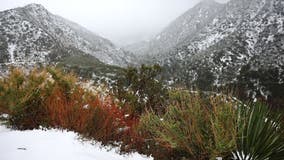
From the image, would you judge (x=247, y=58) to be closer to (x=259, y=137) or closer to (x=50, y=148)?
(x=259, y=137)

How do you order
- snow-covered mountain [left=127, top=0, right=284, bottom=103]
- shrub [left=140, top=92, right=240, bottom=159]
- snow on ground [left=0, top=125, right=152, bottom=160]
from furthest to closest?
snow-covered mountain [left=127, top=0, right=284, bottom=103] < snow on ground [left=0, top=125, right=152, bottom=160] < shrub [left=140, top=92, right=240, bottom=159]

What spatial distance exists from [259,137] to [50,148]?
247 centimetres

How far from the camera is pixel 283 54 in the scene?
466 feet

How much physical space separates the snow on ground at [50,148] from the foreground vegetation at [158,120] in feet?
1.10

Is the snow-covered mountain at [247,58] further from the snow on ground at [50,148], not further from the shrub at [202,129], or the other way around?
the shrub at [202,129]

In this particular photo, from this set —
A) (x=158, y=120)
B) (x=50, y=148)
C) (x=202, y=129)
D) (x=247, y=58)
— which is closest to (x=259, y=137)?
(x=202, y=129)

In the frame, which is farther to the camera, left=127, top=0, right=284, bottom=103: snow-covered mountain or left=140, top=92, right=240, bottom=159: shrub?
left=127, top=0, right=284, bottom=103: snow-covered mountain

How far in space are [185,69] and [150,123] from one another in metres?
156

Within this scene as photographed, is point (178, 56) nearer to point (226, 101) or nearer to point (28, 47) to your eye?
point (28, 47)

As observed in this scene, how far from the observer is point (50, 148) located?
3938 millimetres

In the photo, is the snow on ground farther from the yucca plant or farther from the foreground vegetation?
the yucca plant

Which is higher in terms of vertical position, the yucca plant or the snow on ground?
the yucca plant

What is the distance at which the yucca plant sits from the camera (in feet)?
12.1

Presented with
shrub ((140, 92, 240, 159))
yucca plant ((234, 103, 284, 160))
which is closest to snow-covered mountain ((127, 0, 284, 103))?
shrub ((140, 92, 240, 159))
